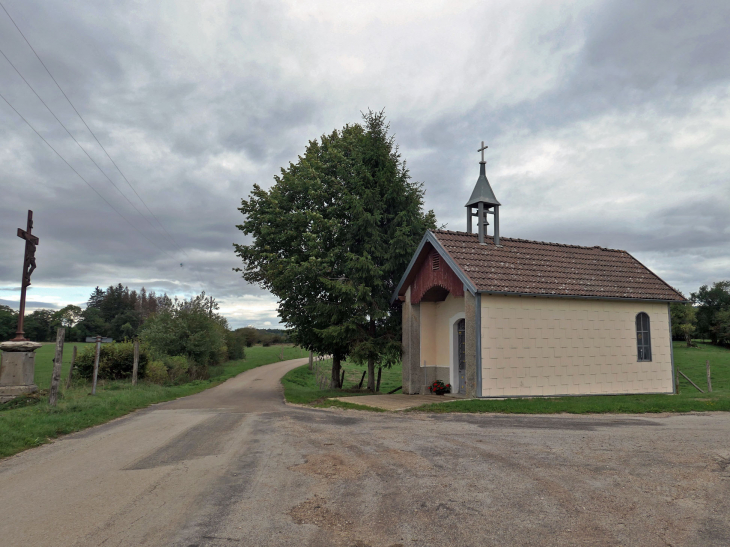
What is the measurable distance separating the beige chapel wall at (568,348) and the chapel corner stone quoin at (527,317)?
4 cm

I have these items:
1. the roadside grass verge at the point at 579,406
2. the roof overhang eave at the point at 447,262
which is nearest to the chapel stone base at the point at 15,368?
the roadside grass verge at the point at 579,406

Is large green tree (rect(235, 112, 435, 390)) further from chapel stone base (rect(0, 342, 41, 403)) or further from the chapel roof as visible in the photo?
chapel stone base (rect(0, 342, 41, 403))

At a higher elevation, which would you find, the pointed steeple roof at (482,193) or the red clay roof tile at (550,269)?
the pointed steeple roof at (482,193)

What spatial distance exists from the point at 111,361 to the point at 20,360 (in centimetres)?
880

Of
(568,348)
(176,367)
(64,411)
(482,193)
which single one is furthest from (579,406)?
(176,367)

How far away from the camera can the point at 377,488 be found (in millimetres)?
6051

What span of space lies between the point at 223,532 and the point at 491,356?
12.5 m

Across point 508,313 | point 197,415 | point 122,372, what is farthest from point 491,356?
point 122,372

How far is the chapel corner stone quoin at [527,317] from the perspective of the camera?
1609 centimetres

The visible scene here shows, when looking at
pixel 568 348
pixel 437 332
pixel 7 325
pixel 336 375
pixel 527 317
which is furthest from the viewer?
pixel 7 325

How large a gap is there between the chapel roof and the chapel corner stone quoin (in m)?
0.05

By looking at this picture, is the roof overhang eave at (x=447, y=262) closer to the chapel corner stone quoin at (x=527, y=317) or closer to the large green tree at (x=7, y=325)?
the chapel corner stone quoin at (x=527, y=317)

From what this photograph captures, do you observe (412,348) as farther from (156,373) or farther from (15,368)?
(156,373)

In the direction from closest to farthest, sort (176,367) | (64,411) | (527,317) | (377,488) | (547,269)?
(377,488), (64,411), (527,317), (547,269), (176,367)
